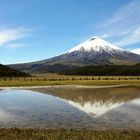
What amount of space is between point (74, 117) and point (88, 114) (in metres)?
2.78

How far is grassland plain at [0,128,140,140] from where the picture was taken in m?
20.8

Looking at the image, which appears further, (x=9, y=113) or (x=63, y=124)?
(x=9, y=113)

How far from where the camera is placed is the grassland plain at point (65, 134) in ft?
68.1

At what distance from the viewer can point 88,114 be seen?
107 feet

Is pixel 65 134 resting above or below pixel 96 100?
below

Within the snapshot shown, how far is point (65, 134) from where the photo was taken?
851 inches

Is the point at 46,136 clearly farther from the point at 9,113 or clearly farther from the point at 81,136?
the point at 9,113

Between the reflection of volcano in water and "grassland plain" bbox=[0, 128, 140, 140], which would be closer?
"grassland plain" bbox=[0, 128, 140, 140]

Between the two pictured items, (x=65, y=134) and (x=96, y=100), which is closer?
(x=65, y=134)

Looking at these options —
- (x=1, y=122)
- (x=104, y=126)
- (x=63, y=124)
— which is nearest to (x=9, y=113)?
(x=1, y=122)

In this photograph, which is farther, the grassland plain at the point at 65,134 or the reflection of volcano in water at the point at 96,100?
the reflection of volcano in water at the point at 96,100

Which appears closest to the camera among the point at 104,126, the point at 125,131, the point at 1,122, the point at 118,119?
the point at 125,131

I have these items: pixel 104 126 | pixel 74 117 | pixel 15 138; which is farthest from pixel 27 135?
pixel 74 117

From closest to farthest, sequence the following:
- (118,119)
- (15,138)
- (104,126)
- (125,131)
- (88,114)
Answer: (15,138) → (125,131) → (104,126) → (118,119) → (88,114)
